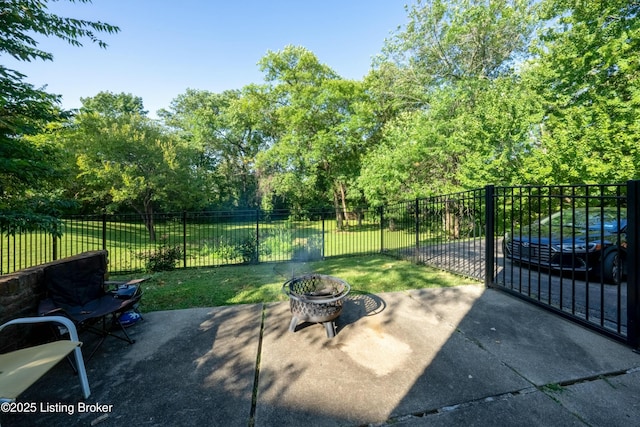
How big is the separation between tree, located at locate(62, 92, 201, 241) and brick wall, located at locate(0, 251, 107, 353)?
8.46 m

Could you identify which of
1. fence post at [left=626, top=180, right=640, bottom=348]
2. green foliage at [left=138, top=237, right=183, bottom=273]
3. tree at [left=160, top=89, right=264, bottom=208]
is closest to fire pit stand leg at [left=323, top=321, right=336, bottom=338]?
fence post at [left=626, top=180, right=640, bottom=348]

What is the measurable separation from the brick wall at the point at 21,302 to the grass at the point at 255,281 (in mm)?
1254

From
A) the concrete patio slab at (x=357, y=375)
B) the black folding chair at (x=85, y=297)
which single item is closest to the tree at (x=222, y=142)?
the black folding chair at (x=85, y=297)

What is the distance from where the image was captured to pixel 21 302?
2.91 m

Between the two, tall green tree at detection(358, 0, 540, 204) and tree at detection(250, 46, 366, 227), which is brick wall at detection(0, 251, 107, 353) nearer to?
tall green tree at detection(358, 0, 540, 204)

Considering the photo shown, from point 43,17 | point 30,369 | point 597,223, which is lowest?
point 30,369

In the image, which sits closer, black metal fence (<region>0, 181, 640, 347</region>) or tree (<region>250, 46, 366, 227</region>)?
black metal fence (<region>0, 181, 640, 347</region>)

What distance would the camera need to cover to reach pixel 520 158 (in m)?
9.30

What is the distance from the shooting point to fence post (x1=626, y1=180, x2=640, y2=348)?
8.65 feet

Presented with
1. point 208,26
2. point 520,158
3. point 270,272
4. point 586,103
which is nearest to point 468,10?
point 586,103

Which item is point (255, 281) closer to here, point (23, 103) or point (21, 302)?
point (21, 302)

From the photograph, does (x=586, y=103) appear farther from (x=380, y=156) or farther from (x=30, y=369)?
(x=30, y=369)

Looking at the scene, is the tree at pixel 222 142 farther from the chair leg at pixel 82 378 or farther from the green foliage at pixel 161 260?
the chair leg at pixel 82 378

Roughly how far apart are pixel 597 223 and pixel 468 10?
11.0 meters
